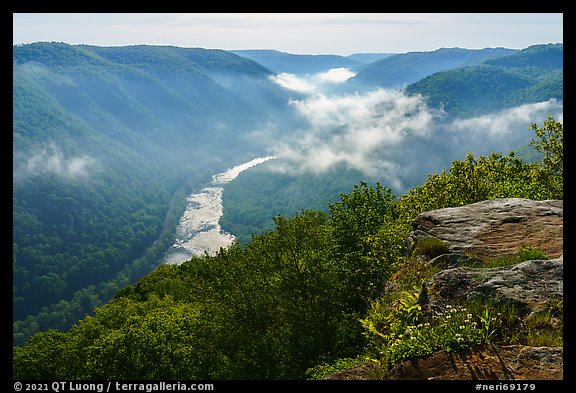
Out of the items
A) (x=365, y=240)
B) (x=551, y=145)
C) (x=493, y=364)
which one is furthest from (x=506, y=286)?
(x=551, y=145)

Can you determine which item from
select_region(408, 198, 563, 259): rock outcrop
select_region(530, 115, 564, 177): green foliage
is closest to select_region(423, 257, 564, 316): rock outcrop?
select_region(408, 198, 563, 259): rock outcrop

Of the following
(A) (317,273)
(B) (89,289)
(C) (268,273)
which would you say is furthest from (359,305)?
(B) (89,289)

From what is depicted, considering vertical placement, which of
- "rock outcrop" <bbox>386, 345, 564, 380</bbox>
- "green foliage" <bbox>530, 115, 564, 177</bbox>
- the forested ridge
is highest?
"green foliage" <bbox>530, 115, 564, 177</bbox>

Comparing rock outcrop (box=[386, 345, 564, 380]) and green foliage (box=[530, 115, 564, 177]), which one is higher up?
green foliage (box=[530, 115, 564, 177])

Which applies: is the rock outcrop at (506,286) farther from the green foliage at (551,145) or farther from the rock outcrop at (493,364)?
Answer: the green foliage at (551,145)

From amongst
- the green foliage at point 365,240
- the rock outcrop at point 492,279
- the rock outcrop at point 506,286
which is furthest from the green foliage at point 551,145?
the rock outcrop at point 506,286

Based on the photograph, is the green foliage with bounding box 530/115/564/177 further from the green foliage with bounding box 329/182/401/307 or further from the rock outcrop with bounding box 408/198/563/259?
the rock outcrop with bounding box 408/198/563/259

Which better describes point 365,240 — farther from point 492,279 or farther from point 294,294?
point 492,279
